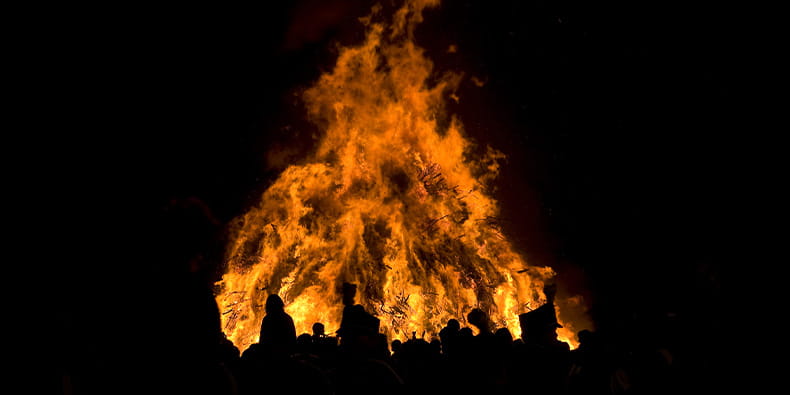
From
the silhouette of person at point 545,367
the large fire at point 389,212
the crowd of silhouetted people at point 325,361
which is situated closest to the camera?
the crowd of silhouetted people at point 325,361

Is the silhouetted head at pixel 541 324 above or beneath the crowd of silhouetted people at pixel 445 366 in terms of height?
above

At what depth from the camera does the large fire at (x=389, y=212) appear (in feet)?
35.2

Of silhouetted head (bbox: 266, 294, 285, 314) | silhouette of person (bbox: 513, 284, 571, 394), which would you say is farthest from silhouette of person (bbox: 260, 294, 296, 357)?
silhouette of person (bbox: 513, 284, 571, 394)

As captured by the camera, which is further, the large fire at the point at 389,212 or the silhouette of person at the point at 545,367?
the large fire at the point at 389,212

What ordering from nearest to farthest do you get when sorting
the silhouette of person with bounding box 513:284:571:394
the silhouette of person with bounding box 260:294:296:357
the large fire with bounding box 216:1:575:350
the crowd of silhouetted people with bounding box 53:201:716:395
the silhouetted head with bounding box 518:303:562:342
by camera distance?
the crowd of silhouetted people with bounding box 53:201:716:395, the silhouette of person with bounding box 513:284:571:394, the silhouette of person with bounding box 260:294:296:357, the silhouetted head with bounding box 518:303:562:342, the large fire with bounding box 216:1:575:350

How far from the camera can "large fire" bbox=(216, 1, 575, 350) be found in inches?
423

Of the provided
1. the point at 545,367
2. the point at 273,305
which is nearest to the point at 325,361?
the point at 273,305

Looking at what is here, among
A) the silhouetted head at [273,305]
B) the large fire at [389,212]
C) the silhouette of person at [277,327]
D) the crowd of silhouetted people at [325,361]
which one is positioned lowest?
the crowd of silhouetted people at [325,361]

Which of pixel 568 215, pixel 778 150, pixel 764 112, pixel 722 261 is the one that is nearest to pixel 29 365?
pixel 722 261

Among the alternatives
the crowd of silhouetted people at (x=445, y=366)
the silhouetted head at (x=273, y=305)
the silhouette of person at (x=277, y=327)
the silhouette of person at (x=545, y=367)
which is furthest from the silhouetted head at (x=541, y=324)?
the silhouetted head at (x=273, y=305)

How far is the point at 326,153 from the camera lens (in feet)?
38.0

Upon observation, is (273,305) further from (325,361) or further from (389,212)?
(389,212)

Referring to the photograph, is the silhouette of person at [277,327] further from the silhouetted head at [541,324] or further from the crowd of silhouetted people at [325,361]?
the silhouetted head at [541,324]

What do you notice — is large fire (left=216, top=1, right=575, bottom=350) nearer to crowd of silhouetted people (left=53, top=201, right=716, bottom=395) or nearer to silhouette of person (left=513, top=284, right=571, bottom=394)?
crowd of silhouetted people (left=53, top=201, right=716, bottom=395)
